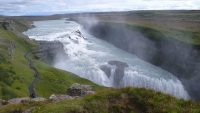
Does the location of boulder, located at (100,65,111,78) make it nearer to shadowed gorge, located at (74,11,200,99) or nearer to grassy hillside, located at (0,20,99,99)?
grassy hillside, located at (0,20,99,99)

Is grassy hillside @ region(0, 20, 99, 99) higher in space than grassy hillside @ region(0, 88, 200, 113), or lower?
lower

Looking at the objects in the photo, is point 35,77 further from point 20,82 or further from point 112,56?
point 112,56

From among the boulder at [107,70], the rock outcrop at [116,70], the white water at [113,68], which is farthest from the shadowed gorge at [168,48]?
the boulder at [107,70]

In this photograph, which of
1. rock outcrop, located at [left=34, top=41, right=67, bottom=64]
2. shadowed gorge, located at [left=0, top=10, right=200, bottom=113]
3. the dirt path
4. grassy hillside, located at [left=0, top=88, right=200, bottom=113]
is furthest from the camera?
rock outcrop, located at [left=34, top=41, right=67, bottom=64]

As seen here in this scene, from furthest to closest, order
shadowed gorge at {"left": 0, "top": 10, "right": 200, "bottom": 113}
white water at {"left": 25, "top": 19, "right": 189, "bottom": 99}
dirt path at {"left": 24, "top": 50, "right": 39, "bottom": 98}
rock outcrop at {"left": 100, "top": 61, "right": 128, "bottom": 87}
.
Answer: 1. rock outcrop at {"left": 100, "top": 61, "right": 128, "bottom": 87}
2. white water at {"left": 25, "top": 19, "right": 189, "bottom": 99}
3. shadowed gorge at {"left": 0, "top": 10, "right": 200, "bottom": 113}
4. dirt path at {"left": 24, "top": 50, "right": 39, "bottom": 98}

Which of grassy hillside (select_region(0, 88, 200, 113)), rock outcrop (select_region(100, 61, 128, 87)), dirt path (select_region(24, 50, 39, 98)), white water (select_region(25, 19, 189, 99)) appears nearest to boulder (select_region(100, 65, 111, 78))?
rock outcrop (select_region(100, 61, 128, 87))

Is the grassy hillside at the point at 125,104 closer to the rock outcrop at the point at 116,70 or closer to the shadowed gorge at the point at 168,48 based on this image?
the shadowed gorge at the point at 168,48
